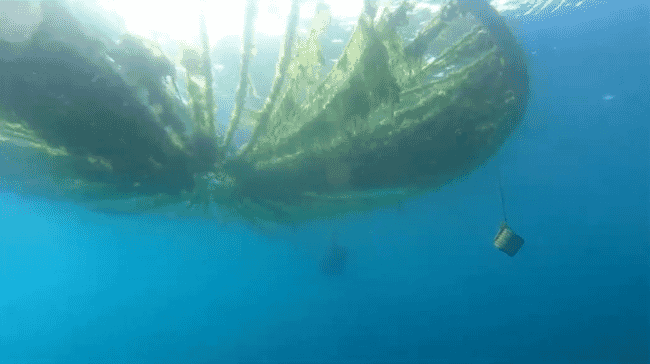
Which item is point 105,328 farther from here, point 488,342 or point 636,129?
point 636,129

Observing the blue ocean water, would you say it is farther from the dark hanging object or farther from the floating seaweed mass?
the floating seaweed mass

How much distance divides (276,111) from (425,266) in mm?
64702

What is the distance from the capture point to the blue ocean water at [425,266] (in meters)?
16.4

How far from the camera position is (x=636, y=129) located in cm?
1864

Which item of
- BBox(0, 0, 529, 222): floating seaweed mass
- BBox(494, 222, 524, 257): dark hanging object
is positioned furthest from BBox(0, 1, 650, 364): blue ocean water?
BBox(0, 0, 529, 222): floating seaweed mass

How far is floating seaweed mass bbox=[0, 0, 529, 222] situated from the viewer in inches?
167

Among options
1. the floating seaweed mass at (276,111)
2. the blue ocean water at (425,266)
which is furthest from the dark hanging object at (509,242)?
the blue ocean water at (425,266)

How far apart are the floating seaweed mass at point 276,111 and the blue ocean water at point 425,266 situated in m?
5.15

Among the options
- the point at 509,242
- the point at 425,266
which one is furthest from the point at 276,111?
the point at 425,266

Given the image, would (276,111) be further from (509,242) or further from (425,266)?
(425,266)

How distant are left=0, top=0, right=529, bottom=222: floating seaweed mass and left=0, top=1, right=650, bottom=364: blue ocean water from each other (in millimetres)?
5154

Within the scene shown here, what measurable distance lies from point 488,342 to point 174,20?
86.4 m

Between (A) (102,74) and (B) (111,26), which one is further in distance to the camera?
(B) (111,26)

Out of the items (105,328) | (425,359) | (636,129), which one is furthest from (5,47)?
A: (105,328)
